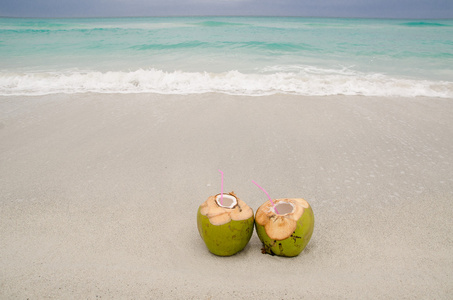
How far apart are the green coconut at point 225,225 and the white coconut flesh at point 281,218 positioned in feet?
0.28

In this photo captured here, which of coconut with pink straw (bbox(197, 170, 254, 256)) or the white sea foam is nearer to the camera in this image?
coconut with pink straw (bbox(197, 170, 254, 256))

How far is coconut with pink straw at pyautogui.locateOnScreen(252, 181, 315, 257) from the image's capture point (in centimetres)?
161

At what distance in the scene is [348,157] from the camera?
3090mm

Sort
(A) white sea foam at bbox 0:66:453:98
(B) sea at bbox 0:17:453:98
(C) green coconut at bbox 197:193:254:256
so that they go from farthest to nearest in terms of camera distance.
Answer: (B) sea at bbox 0:17:453:98 → (A) white sea foam at bbox 0:66:453:98 → (C) green coconut at bbox 197:193:254:256

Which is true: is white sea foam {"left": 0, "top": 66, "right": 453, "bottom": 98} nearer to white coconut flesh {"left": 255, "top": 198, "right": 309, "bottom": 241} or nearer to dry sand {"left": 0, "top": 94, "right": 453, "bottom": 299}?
dry sand {"left": 0, "top": 94, "right": 453, "bottom": 299}

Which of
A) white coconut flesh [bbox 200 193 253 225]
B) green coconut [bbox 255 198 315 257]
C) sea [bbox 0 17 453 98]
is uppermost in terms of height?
white coconut flesh [bbox 200 193 253 225]

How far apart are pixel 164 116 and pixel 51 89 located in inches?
128

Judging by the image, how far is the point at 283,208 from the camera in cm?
172

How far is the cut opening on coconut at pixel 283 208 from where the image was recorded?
169 cm

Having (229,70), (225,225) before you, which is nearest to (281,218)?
(225,225)

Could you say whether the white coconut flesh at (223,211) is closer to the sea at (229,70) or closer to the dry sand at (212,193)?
the dry sand at (212,193)

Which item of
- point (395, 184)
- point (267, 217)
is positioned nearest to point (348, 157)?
point (395, 184)

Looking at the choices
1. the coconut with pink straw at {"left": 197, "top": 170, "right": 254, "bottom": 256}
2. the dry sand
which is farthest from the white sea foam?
the coconut with pink straw at {"left": 197, "top": 170, "right": 254, "bottom": 256}

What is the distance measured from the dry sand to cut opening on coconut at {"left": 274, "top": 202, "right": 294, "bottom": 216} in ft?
1.02
